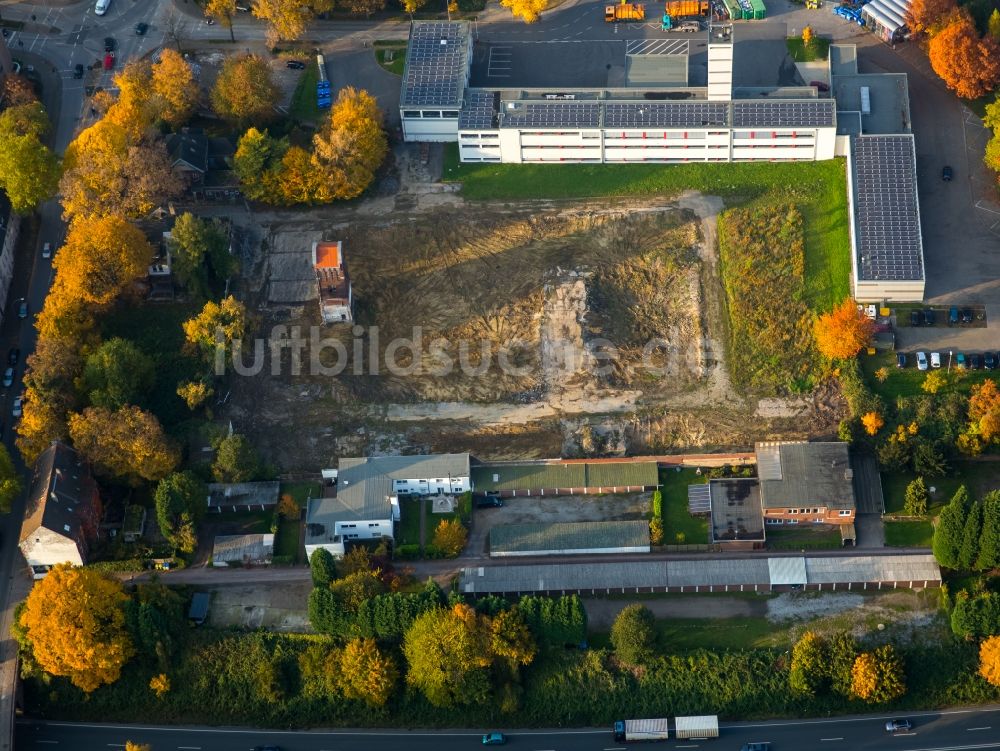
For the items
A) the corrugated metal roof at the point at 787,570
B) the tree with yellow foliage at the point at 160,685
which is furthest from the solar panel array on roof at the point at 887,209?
the tree with yellow foliage at the point at 160,685

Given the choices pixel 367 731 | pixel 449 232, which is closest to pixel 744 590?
pixel 367 731

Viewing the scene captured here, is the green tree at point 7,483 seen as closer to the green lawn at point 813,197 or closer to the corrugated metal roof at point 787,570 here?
the green lawn at point 813,197

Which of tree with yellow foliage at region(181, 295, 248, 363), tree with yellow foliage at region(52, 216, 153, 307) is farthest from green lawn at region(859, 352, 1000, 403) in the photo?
tree with yellow foliage at region(52, 216, 153, 307)

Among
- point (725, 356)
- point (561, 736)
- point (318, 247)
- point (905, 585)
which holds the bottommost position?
point (561, 736)

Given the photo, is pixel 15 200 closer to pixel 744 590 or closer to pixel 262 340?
pixel 262 340

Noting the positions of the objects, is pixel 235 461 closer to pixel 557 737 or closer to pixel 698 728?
pixel 557 737

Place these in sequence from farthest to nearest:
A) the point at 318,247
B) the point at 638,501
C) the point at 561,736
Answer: the point at 318,247 → the point at 638,501 → the point at 561,736

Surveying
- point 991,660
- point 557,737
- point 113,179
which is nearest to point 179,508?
point 113,179
